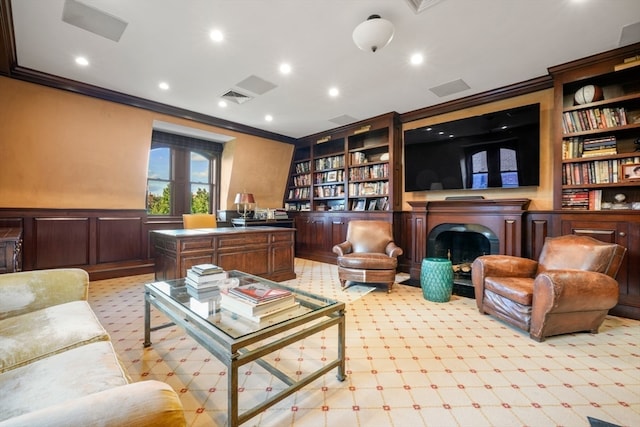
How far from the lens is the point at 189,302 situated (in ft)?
6.01

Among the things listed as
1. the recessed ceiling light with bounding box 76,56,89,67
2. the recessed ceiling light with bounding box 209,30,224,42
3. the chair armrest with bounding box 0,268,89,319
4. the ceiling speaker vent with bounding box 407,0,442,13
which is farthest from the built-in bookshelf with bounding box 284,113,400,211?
the chair armrest with bounding box 0,268,89,319

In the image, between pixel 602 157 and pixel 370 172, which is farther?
pixel 370 172

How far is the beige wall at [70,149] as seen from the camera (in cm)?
345

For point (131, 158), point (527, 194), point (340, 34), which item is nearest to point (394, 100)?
point (340, 34)

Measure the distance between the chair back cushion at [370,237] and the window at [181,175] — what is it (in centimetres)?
325

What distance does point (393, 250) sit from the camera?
12.5 feet

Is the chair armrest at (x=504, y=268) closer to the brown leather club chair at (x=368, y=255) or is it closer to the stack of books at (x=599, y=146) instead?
the brown leather club chair at (x=368, y=255)

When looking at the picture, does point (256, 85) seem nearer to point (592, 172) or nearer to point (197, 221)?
point (197, 221)

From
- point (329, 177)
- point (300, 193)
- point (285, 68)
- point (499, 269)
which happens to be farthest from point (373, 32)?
point (300, 193)

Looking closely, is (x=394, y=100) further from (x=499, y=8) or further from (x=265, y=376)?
(x=265, y=376)

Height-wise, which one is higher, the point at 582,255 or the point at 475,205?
the point at 475,205

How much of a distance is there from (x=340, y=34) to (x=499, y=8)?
132 centimetres

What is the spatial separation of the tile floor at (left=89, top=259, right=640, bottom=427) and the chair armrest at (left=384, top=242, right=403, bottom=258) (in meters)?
1.00

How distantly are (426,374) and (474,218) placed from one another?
2669mm
